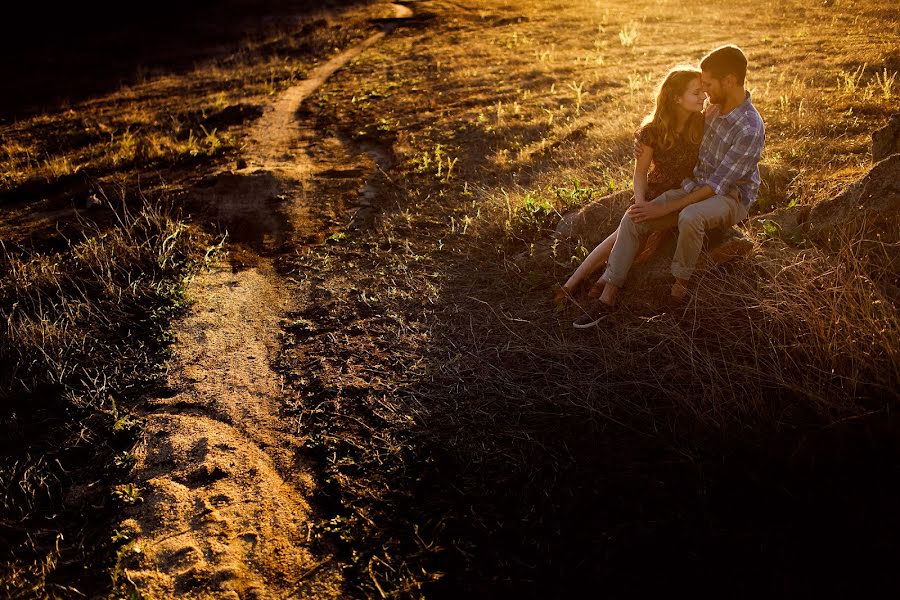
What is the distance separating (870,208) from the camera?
3.75m

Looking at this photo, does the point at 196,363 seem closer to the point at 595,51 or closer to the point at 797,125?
the point at 797,125

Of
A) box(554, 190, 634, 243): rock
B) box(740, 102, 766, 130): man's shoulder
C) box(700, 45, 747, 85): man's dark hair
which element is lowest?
box(554, 190, 634, 243): rock

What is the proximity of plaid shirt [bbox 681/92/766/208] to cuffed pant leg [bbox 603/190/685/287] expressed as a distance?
0.21 metres

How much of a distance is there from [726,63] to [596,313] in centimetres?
184

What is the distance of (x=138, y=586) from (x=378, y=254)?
3.69 meters

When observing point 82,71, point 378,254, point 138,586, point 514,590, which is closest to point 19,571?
point 138,586

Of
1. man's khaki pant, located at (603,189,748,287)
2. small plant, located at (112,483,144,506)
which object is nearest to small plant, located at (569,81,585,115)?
man's khaki pant, located at (603,189,748,287)

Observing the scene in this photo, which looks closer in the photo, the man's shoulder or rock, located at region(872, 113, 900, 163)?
the man's shoulder

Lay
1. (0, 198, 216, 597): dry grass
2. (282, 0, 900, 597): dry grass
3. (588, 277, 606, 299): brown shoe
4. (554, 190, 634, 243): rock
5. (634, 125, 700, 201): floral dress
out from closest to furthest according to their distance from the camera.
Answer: (282, 0, 900, 597): dry grass < (0, 198, 216, 597): dry grass < (634, 125, 700, 201): floral dress < (588, 277, 606, 299): brown shoe < (554, 190, 634, 243): rock

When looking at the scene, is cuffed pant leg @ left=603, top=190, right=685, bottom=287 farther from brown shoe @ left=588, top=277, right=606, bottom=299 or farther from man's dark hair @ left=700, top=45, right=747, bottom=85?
man's dark hair @ left=700, top=45, right=747, bottom=85

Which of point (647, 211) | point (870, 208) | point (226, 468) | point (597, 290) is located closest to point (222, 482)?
Answer: point (226, 468)

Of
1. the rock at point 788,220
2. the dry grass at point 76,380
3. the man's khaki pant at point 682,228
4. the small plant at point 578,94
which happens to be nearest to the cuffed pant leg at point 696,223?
the man's khaki pant at point 682,228

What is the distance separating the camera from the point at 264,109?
11.7m

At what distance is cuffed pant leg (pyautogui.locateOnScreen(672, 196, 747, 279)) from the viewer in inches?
150
